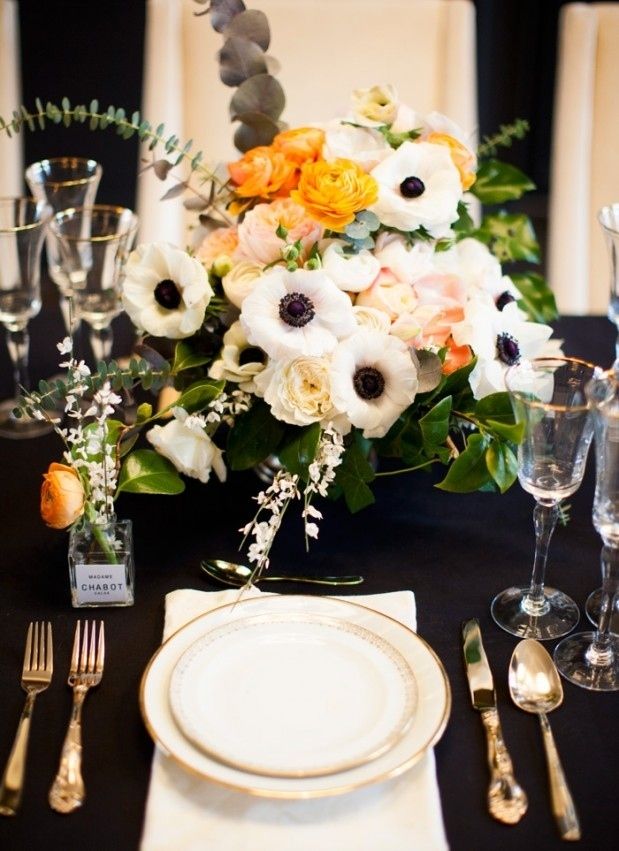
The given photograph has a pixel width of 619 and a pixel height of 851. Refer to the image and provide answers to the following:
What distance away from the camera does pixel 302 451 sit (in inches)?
39.1

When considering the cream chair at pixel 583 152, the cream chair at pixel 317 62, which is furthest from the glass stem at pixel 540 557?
the cream chair at pixel 317 62

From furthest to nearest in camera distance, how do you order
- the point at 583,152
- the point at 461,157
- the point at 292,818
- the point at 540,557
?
the point at 583,152
the point at 461,157
the point at 540,557
the point at 292,818

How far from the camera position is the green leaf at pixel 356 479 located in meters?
1.03

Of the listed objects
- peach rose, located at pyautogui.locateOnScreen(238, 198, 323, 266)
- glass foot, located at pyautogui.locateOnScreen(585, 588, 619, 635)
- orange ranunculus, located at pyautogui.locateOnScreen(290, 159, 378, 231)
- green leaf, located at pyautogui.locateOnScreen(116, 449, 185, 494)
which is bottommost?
glass foot, located at pyautogui.locateOnScreen(585, 588, 619, 635)

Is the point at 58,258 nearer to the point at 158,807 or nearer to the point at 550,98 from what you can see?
the point at 158,807

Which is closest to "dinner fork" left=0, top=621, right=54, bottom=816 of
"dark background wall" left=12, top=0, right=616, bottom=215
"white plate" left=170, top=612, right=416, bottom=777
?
"white plate" left=170, top=612, right=416, bottom=777

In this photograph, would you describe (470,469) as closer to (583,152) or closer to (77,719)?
(77,719)

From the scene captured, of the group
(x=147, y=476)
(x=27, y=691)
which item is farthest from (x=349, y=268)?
(x=27, y=691)

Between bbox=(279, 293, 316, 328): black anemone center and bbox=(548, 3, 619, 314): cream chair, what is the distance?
0.98 m

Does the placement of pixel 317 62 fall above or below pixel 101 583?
above

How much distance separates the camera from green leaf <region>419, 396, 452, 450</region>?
38.3 inches

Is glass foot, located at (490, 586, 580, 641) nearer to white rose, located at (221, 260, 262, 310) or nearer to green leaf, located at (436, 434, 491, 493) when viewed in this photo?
green leaf, located at (436, 434, 491, 493)

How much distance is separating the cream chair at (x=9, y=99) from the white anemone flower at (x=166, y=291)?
989 millimetres

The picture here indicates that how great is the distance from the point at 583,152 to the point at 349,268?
998mm
